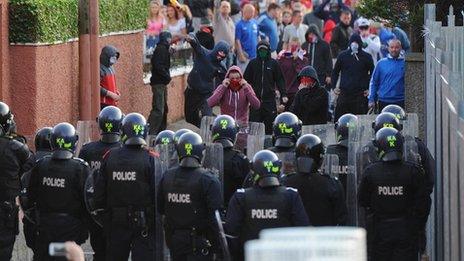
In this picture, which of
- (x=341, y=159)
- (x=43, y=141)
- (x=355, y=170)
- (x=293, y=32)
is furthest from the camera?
(x=293, y=32)

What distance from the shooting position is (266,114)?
20219 mm

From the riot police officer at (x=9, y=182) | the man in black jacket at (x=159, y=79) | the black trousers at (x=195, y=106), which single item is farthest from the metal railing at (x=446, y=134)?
the man in black jacket at (x=159, y=79)

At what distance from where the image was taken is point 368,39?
25.8 m

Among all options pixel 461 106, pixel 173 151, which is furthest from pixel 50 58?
pixel 461 106

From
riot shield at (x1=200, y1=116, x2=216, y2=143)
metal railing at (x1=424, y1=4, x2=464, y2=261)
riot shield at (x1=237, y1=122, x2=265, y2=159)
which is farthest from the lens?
riot shield at (x1=200, y1=116, x2=216, y2=143)

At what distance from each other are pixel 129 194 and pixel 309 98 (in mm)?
6542

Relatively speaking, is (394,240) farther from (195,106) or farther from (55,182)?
(195,106)

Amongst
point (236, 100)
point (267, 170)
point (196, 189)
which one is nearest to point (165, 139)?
point (196, 189)

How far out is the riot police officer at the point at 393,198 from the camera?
477 inches

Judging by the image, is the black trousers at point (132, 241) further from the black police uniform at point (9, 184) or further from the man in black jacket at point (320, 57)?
the man in black jacket at point (320, 57)

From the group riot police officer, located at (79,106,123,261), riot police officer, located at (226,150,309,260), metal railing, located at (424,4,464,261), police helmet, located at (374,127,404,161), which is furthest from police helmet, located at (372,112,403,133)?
riot police officer, located at (226,150,309,260)

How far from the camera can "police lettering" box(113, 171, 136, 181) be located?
12396mm

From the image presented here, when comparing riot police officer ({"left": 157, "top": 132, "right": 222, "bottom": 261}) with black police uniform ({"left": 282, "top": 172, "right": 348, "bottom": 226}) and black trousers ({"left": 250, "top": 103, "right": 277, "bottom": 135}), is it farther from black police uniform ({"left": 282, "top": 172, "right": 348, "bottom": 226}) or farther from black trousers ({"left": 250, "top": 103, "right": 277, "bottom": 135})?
black trousers ({"left": 250, "top": 103, "right": 277, "bottom": 135})

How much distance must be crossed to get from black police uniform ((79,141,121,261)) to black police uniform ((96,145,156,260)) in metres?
0.71
